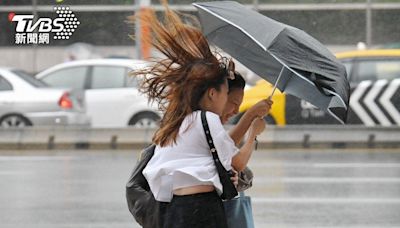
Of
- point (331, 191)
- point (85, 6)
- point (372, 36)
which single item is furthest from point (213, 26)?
point (372, 36)

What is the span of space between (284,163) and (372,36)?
10.6 meters

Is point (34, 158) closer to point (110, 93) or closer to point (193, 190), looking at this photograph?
point (110, 93)

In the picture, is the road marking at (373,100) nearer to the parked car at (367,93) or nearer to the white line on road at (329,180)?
the parked car at (367,93)

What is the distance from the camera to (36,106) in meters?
15.9

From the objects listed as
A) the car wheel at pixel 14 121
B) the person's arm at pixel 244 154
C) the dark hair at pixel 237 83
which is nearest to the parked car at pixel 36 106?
the car wheel at pixel 14 121

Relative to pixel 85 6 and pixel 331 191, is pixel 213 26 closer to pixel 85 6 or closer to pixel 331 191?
pixel 331 191

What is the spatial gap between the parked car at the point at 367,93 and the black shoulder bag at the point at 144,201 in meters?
10.7

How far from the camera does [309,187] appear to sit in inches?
429

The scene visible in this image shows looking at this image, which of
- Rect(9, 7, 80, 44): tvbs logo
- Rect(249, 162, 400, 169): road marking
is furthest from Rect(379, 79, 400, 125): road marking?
Rect(9, 7, 80, 44): tvbs logo

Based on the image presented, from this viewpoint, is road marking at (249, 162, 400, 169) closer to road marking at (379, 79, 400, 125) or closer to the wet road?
the wet road

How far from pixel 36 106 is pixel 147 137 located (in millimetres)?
1839

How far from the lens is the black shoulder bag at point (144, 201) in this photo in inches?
165

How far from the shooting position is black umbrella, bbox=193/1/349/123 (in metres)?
4.29

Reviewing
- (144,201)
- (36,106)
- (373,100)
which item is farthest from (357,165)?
(144,201)
